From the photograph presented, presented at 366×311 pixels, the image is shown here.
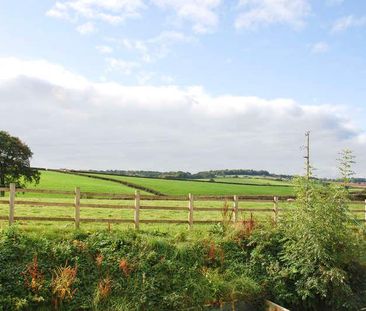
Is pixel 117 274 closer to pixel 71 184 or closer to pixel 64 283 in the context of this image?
pixel 64 283

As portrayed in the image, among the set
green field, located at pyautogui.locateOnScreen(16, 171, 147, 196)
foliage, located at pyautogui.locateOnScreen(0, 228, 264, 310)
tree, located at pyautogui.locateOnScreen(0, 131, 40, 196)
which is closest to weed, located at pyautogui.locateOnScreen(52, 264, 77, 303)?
foliage, located at pyautogui.locateOnScreen(0, 228, 264, 310)

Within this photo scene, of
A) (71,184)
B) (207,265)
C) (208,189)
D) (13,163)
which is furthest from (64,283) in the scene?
(208,189)

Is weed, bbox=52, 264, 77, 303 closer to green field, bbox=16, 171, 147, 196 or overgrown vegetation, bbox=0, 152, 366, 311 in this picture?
overgrown vegetation, bbox=0, 152, 366, 311

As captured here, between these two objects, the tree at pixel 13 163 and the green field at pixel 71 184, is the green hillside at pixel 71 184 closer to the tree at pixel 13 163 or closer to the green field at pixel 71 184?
the green field at pixel 71 184

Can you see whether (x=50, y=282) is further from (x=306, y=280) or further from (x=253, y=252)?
(x=306, y=280)

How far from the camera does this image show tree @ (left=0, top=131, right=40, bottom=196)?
1944 inches

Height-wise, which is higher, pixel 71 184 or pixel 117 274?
pixel 71 184

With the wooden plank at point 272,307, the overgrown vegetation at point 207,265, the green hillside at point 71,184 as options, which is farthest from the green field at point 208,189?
the wooden plank at point 272,307


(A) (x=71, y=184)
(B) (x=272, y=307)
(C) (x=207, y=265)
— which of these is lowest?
(B) (x=272, y=307)

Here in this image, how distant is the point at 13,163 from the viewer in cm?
4975

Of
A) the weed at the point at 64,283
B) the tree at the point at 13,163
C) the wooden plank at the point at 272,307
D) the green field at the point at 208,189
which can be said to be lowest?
the wooden plank at the point at 272,307

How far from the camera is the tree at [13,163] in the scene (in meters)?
49.4

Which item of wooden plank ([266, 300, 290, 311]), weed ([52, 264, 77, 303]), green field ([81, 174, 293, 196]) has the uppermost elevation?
green field ([81, 174, 293, 196])

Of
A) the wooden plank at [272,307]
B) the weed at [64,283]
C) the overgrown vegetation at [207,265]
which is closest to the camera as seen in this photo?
the weed at [64,283]
